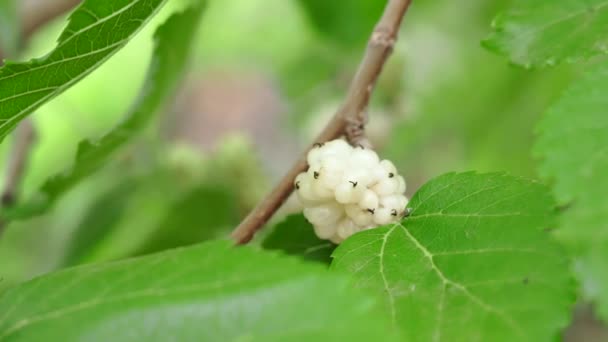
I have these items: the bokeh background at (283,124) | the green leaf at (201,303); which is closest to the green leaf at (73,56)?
the green leaf at (201,303)

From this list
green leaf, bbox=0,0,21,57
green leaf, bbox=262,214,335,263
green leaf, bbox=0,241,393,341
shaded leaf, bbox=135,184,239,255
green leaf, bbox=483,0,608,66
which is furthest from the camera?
shaded leaf, bbox=135,184,239,255

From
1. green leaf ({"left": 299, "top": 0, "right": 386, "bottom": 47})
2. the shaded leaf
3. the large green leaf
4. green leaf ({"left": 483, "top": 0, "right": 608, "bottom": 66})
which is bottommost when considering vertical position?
the shaded leaf

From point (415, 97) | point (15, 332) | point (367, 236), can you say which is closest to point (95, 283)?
point (15, 332)

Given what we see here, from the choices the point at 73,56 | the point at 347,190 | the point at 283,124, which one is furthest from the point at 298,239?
the point at 283,124

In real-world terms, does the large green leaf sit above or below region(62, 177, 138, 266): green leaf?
above

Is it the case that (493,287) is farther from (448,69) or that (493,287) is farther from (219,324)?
(448,69)

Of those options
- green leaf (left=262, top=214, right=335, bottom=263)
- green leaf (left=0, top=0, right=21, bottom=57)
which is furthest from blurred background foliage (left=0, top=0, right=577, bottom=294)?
green leaf (left=262, top=214, right=335, bottom=263)

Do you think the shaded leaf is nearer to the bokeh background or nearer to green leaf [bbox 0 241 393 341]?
the bokeh background
